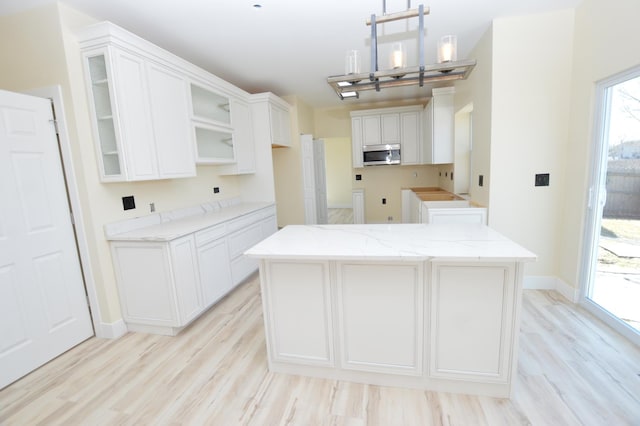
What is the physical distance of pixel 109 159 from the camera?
2314mm

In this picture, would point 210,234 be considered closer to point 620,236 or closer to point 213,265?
point 213,265

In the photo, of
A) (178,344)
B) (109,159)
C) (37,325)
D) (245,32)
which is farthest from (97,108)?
(178,344)

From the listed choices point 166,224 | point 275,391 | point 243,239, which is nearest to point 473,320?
point 275,391

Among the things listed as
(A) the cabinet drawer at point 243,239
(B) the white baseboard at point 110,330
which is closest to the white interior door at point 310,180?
(A) the cabinet drawer at point 243,239

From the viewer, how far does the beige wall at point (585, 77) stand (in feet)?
6.59

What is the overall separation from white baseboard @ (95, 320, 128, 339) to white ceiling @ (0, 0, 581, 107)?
246 cm

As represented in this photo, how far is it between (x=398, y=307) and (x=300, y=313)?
588 mm

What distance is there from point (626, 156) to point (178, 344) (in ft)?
12.2

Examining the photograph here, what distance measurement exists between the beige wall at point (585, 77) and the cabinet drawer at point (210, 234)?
3.30 m

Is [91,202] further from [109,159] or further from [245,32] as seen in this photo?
[245,32]

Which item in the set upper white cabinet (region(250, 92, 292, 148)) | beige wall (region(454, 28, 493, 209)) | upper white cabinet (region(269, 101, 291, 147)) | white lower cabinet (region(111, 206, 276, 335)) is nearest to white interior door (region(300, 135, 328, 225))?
upper white cabinet (region(269, 101, 291, 147))

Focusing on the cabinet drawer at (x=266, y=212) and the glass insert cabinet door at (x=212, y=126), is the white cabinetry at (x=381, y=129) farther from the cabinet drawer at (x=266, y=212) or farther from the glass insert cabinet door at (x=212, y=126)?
the glass insert cabinet door at (x=212, y=126)

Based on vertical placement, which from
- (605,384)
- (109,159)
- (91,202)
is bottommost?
(605,384)

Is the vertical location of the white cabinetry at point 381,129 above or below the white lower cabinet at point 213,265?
above
